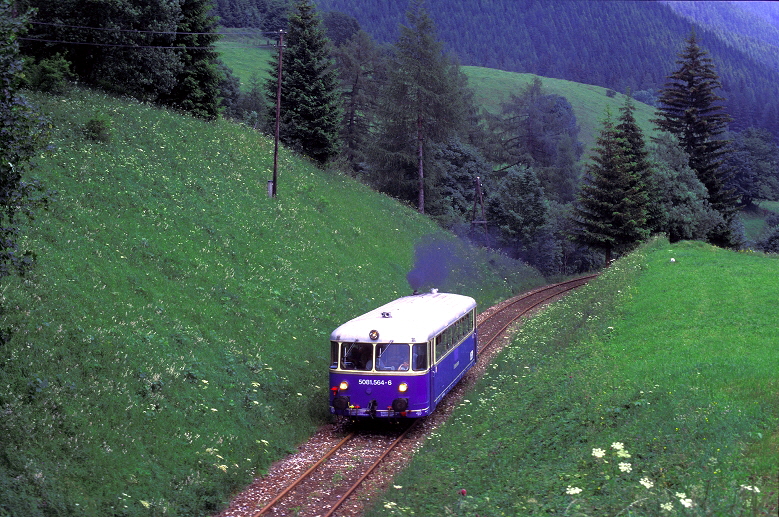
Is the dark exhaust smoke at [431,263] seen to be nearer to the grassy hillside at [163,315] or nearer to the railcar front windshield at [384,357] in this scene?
the grassy hillside at [163,315]

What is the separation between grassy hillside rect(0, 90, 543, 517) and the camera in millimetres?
11602

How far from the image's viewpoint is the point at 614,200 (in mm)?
47188

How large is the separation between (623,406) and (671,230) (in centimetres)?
4110

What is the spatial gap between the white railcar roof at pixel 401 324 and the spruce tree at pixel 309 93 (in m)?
24.1

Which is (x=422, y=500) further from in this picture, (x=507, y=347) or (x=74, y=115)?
(x=74, y=115)

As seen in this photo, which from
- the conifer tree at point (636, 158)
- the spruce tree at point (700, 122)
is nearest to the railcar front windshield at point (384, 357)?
the conifer tree at point (636, 158)

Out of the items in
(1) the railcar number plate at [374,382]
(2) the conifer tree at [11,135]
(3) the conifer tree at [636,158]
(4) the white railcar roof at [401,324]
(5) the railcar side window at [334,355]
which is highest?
(2) the conifer tree at [11,135]

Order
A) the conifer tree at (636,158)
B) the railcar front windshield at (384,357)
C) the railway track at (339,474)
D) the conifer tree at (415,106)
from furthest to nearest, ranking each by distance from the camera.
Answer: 1. the conifer tree at (415,106)
2. the conifer tree at (636,158)
3. the railcar front windshield at (384,357)
4. the railway track at (339,474)

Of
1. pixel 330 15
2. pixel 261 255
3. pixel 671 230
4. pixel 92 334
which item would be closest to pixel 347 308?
pixel 261 255

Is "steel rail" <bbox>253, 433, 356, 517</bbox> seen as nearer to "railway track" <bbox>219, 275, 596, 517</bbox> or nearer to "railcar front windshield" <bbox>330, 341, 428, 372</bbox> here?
"railway track" <bbox>219, 275, 596, 517</bbox>

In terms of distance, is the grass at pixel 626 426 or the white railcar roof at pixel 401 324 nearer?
the grass at pixel 626 426

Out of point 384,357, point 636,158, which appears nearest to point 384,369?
point 384,357

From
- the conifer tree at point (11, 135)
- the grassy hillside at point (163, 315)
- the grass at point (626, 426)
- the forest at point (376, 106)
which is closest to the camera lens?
the grass at point (626, 426)

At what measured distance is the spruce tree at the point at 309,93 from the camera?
41688 mm
